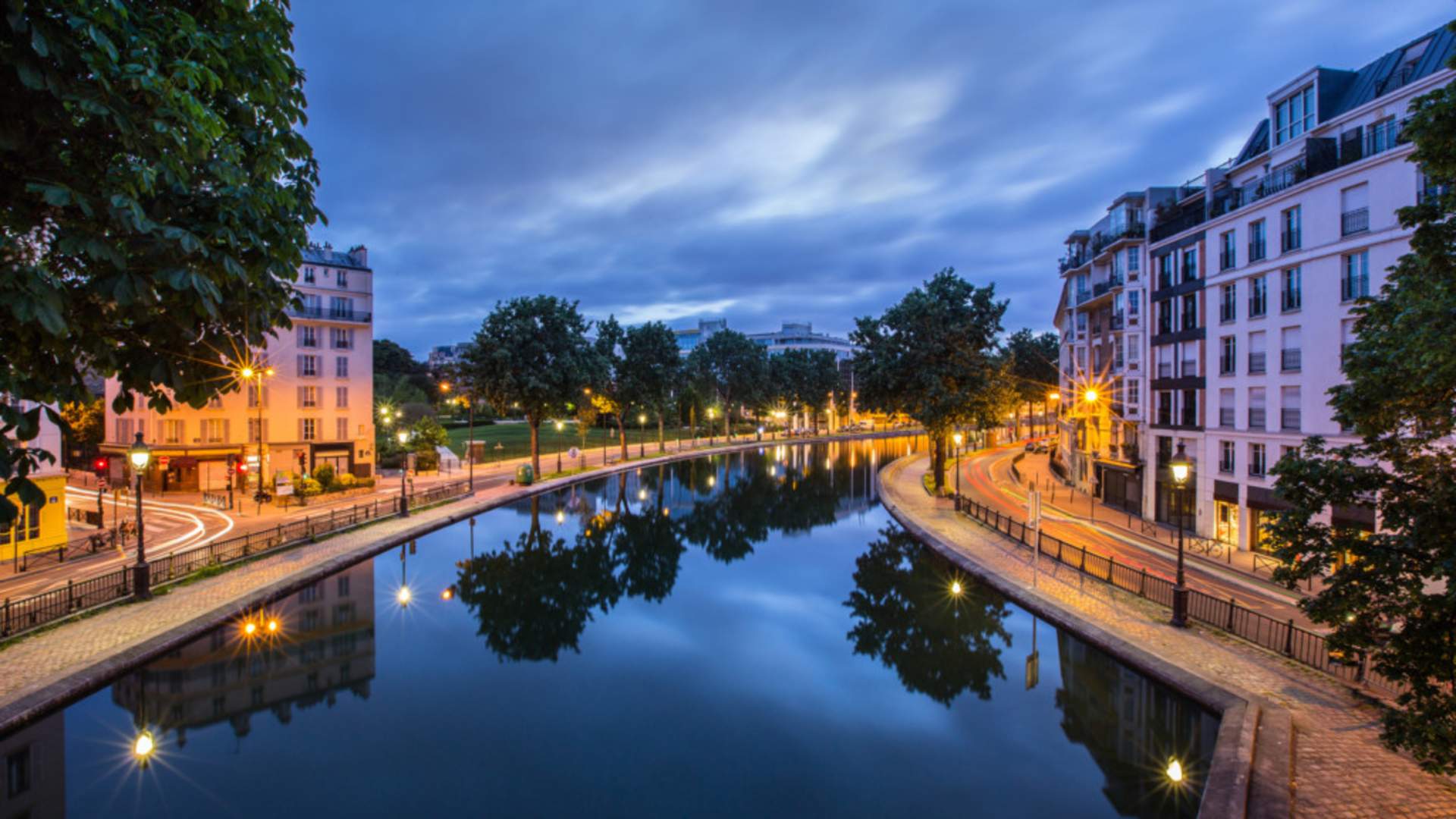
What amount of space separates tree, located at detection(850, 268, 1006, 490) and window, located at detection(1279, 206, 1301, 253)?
15931 mm

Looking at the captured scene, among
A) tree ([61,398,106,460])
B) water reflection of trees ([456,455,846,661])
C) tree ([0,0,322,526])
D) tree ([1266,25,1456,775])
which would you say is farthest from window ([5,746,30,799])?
tree ([61,398,106,460])

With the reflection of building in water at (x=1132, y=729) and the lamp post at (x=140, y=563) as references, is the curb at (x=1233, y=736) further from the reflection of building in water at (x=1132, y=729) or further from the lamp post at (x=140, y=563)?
the lamp post at (x=140, y=563)

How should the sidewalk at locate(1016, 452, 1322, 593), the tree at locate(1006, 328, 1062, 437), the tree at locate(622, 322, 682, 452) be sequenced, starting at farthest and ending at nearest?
1. the tree at locate(1006, 328, 1062, 437)
2. the tree at locate(622, 322, 682, 452)
3. the sidewalk at locate(1016, 452, 1322, 593)

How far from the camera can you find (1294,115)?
28.5 m

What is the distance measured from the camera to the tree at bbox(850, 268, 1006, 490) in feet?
135

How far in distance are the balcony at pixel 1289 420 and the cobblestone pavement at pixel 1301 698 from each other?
11425 mm

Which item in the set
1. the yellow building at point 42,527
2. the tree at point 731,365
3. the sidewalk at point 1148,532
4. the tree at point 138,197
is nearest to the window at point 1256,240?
the sidewalk at point 1148,532

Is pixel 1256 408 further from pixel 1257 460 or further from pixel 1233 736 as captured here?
pixel 1233 736

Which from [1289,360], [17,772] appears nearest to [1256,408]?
[1289,360]

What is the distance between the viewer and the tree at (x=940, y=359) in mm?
41031

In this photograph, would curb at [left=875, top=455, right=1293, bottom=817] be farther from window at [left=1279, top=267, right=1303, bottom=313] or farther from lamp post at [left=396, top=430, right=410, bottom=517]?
lamp post at [left=396, top=430, right=410, bottom=517]

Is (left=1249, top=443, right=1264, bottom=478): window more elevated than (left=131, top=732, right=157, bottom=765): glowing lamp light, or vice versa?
(left=1249, top=443, right=1264, bottom=478): window

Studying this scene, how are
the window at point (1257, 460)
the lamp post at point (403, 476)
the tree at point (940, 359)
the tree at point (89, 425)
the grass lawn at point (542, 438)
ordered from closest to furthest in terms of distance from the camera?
the window at point (1257, 460) < the lamp post at point (403, 476) < the tree at point (940, 359) < the tree at point (89, 425) < the grass lawn at point (542, 438)

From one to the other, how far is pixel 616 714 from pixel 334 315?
4537cm
